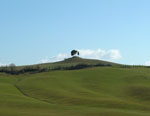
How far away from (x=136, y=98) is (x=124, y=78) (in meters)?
30.6

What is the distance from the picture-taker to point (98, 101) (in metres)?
59.2

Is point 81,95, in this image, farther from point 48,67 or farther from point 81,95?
point 48,67

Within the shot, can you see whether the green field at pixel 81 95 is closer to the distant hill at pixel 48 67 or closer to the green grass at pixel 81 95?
the green grass at pixel 81 95

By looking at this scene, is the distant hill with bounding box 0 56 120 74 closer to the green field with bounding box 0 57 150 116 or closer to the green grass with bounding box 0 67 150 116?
the green grass with bounding box 0 67 150 116

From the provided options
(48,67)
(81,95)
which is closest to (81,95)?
(81,95)

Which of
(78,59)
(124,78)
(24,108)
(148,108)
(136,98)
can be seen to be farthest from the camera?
(78,59)

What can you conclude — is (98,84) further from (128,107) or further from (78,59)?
(78,59)

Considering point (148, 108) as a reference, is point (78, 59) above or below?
above

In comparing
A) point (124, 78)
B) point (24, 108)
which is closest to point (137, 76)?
point (124, 78)

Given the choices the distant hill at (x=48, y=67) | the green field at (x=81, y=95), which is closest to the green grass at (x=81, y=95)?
the green field at (x=81, y=95)

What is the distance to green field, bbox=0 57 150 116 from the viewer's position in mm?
45719

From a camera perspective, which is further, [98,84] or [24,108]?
[98,84]

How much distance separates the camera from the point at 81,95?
68.2 meters

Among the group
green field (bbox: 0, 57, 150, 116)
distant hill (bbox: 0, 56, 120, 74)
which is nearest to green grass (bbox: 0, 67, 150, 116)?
green field (bbox: 0, 57, 150, 116)
